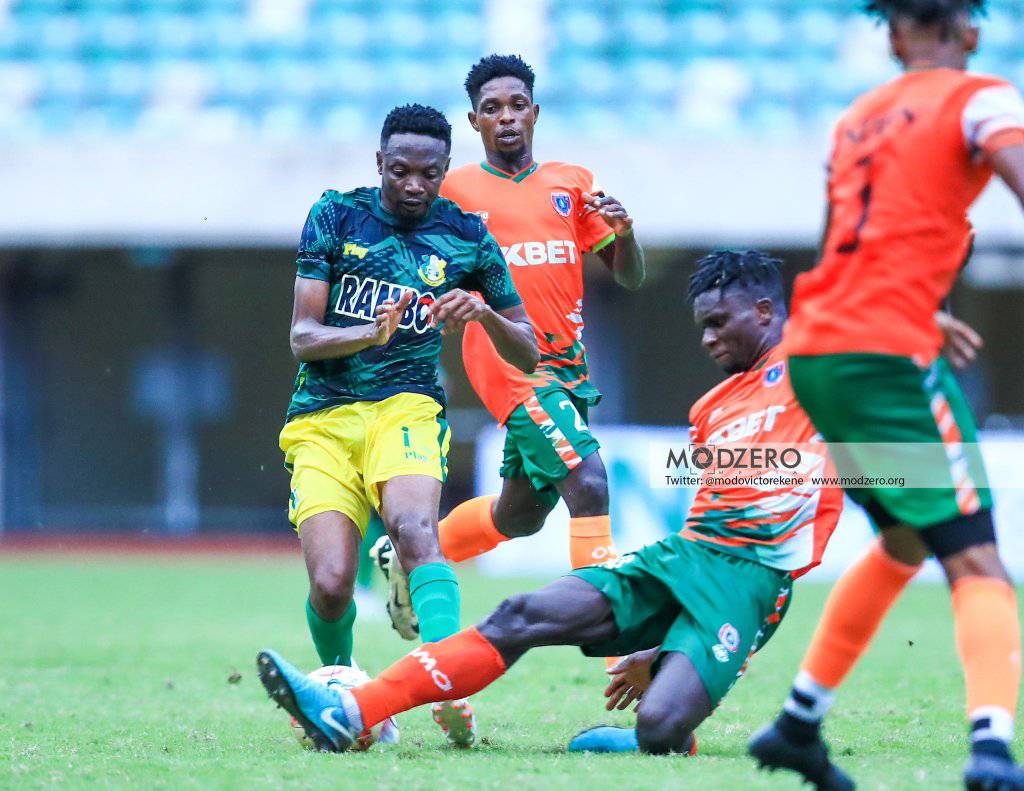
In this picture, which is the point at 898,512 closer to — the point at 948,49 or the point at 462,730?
the point at 948,49

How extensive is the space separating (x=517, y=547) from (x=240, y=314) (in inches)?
364

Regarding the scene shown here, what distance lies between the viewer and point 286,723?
5516 mm

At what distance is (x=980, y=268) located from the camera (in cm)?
2030

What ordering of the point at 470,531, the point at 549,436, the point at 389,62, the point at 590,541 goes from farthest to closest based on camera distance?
the point at 389,62 < the point at 470,531 < the point at 549,436 < the point at 590,541

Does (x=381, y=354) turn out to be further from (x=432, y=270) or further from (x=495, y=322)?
(x=495, y=322)

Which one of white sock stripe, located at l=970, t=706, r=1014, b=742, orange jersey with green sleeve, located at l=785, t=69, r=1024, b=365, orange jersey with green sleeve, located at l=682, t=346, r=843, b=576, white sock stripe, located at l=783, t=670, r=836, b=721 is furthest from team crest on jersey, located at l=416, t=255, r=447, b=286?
white sock stripe, located at l=970, t=706, r=1014, b=742

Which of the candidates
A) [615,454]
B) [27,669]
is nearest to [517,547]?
[615,454]

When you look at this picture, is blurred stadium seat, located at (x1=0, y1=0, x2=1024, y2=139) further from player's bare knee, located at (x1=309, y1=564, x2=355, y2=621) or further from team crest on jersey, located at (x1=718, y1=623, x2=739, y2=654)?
team crest on jersey, located at (x1=718, y1=623, x2=739, y2=654)

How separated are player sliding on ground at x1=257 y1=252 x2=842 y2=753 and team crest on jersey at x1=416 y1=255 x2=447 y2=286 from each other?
930 mm

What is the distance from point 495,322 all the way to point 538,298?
118 cm

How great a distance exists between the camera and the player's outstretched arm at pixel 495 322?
4.84m

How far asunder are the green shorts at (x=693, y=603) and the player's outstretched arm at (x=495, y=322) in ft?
2.93

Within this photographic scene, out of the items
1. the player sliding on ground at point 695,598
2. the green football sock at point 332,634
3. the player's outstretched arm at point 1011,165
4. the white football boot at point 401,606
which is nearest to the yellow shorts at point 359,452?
the green football sock at point 332,634

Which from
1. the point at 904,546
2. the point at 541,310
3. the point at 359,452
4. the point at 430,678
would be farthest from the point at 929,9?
the point at 541,310
